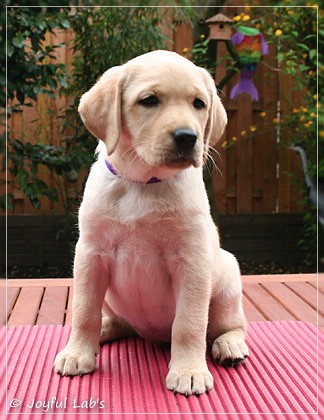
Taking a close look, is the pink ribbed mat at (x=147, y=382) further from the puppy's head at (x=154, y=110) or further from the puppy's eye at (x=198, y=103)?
the puppy's eye at (x=198, y=103)

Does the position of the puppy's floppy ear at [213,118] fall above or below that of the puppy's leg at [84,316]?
above

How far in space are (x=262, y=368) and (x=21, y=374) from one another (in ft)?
2.43

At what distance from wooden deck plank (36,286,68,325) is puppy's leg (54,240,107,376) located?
68 centimetres

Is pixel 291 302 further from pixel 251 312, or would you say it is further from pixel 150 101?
pixel 150 101

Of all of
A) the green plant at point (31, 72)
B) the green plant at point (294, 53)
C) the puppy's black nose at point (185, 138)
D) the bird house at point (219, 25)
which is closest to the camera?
the puppy's black nose at point (185, 138)

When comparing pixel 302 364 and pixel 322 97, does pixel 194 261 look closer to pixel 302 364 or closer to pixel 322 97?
pixel 302 364

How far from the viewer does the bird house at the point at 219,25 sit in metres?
2.23

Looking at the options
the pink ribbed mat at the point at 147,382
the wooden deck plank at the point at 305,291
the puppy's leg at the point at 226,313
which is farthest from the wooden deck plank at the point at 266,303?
the puppy's leg at the point at 226,313

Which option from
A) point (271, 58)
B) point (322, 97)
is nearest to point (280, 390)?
point (271, 58)

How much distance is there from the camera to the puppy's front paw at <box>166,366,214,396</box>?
165cm

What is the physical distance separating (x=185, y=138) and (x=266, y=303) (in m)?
1.44

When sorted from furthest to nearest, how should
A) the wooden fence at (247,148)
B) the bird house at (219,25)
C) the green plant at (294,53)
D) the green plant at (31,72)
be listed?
the wooden fence at (247,148) → the green plant at (294,53) → the green plant at (31,72) → the bird house at (219,25)

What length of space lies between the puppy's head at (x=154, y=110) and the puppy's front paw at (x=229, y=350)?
2.12ft

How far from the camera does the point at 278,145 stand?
3033 mm
